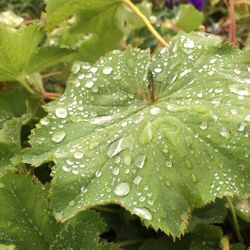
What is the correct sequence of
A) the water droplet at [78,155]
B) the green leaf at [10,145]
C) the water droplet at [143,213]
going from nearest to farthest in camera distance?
the water droplet at [143,213] → the water droplet at [78,155] → the green leaf at [10,145]

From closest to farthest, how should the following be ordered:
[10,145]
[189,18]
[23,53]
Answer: [10,145] < [23,53] < [189,18]

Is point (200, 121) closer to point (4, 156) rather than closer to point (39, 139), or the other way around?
point (39, 139)

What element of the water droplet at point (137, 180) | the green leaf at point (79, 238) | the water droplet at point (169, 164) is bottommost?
the green leaf at point (79, 238)

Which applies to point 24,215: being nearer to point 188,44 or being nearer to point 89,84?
point 89,84

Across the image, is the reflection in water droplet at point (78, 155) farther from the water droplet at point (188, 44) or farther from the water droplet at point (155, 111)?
the water droplet at point (188, 44)

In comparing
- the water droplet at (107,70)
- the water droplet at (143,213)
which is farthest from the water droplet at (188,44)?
the water droplet at (143,213)

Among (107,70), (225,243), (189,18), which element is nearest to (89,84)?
(107,70)

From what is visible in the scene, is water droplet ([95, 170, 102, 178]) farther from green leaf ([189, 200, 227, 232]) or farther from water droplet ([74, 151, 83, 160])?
green leaf ([189, 200, 227, 232])
